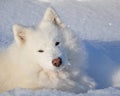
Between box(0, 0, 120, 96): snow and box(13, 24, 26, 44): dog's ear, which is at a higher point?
box(0, 0, 120, 96): snow

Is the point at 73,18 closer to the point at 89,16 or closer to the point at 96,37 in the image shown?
the point at 89,16

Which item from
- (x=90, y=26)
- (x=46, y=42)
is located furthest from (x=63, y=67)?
(x=90, y=26)

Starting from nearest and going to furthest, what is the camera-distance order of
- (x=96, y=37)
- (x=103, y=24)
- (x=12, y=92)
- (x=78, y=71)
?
(x=12, y=92) < (x=78, y=71) < (x=96, y=37) < (x=103, y=24)

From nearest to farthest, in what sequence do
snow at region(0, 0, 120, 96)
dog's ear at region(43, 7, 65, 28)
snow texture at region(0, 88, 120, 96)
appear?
snow texture at region(0, 88, 120, 96) < dog's ear at region(43, 7, 65, 28) < snow at region(0, 0, 120, 96)

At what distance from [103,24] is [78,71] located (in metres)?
3.29

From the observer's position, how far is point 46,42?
4988 millimetres

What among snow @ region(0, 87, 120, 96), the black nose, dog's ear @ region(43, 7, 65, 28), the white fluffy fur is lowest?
snow @ region(0, 87, 120, 96)

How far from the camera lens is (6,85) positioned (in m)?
5.30

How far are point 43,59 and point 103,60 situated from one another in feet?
5.17

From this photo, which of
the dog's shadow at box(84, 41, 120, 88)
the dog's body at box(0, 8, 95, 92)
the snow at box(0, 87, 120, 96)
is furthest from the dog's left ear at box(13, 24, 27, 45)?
the dog's shadow at box(84, 41, 120, 88)

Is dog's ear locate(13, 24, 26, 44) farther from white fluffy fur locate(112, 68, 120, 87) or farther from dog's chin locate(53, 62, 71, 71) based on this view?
white fluffy fur locate(112, 68, 120, 87)

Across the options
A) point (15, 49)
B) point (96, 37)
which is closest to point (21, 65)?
point (15, 49)

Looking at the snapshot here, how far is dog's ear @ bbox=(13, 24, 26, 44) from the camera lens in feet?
16.9

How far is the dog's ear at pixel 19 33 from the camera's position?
514 cm
